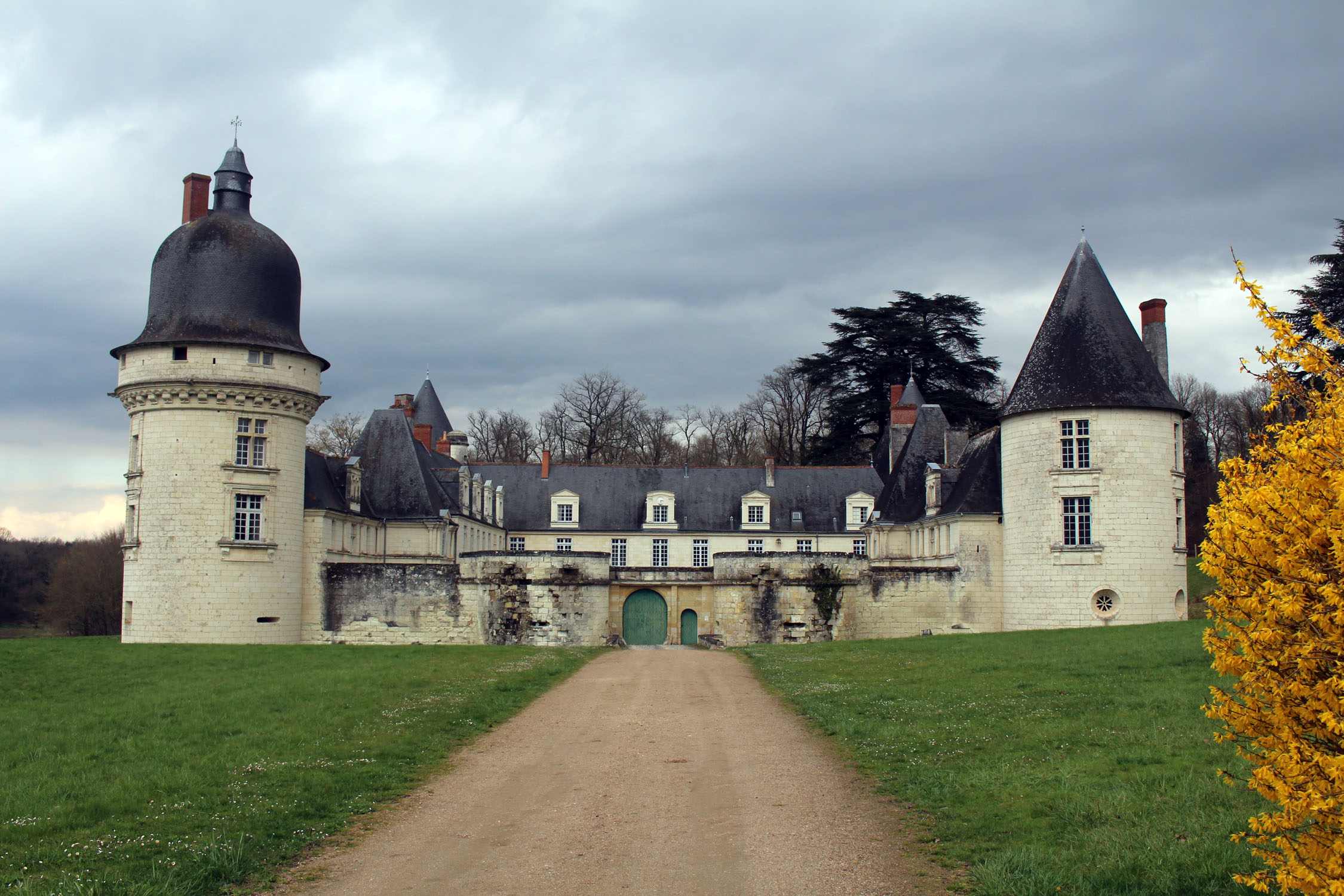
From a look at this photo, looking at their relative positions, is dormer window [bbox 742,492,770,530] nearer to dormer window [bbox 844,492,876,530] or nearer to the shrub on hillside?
dormer window [bbox 844,492,876,530]

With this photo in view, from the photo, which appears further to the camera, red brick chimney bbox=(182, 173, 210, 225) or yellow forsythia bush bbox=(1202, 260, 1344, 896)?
red brick chimney bbox=(182, 173, 210, 225)

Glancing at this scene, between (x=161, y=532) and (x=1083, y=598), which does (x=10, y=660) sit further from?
(x=1083, y=598)

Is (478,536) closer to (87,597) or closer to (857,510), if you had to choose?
(857,510)

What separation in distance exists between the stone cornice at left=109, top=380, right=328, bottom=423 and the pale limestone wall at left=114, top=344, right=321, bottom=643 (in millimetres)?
23

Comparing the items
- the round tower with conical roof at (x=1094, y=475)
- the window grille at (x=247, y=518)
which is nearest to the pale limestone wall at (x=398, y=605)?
the window grille at (x=247, y=518)

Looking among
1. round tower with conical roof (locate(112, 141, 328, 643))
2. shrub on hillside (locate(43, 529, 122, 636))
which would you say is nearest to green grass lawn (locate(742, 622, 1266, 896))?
round tower with conical roof (locate(112, 141, 328, 643))

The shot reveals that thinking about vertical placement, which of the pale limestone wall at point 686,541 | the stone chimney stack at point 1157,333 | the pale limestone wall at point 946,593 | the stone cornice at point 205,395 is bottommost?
the pale limestone wall at point 946,593

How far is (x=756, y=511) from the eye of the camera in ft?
128

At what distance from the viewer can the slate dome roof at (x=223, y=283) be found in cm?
2553

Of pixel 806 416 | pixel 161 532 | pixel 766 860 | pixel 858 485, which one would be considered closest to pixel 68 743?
pixel 766 860

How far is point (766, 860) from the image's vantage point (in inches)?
249

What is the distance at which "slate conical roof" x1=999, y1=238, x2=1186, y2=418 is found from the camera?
81.6 ft

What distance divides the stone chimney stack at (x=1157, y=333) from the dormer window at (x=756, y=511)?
15.4 metres

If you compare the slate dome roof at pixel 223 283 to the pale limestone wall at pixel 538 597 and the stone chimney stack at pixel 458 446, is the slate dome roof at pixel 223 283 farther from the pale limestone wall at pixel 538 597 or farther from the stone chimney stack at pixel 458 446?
the stone chimney stack at pixel 458 446
